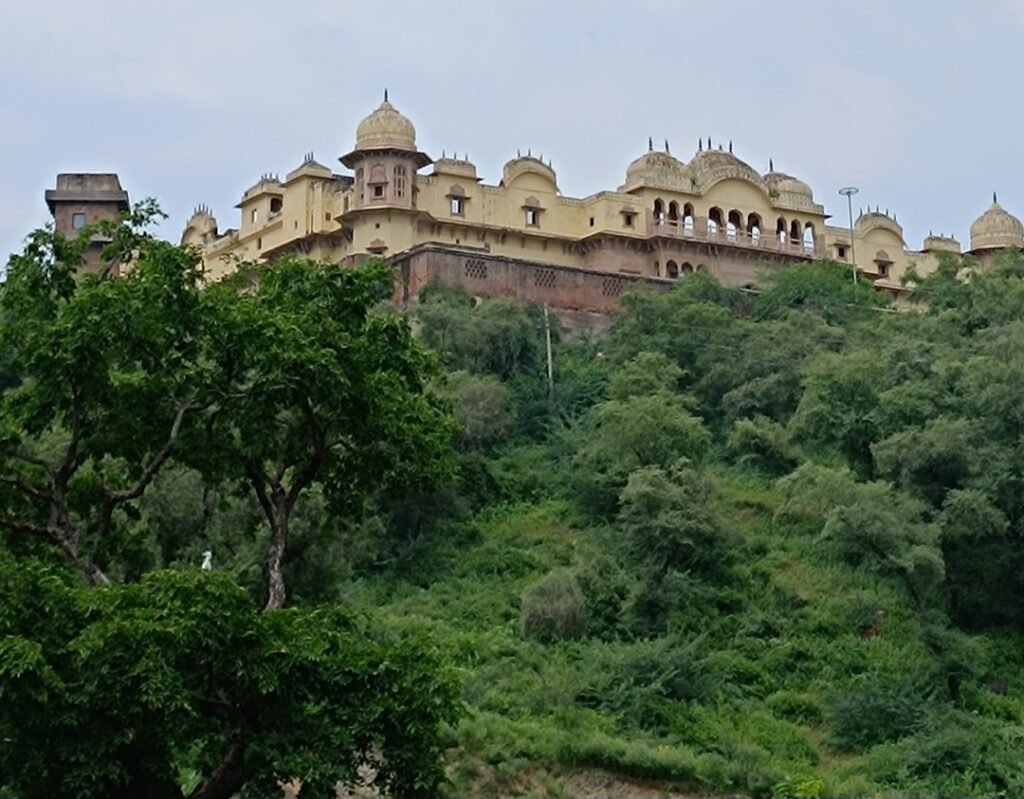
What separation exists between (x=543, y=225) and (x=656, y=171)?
3.13 m

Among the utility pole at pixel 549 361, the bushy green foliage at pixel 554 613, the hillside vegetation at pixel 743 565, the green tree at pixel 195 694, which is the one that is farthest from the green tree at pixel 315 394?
the utility pole at pixel 549 361

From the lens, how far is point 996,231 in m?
45.8

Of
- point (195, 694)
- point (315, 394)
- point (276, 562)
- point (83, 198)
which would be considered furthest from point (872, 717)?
point (83, 198)

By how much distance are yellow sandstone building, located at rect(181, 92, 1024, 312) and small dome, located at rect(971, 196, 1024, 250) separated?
197cm

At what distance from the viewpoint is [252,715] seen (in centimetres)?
1223

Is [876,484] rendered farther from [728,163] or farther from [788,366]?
[728,163]

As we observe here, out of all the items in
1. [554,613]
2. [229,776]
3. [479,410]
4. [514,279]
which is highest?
[514,279]

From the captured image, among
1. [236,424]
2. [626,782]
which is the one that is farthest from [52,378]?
[626,782]

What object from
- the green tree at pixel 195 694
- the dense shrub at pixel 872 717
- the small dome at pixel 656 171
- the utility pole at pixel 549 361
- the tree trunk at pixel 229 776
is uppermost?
the small dome at pixel 656 171

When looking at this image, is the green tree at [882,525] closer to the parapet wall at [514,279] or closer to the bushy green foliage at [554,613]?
the bushy green foliage at [554,613]

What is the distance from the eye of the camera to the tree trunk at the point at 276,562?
13.0m

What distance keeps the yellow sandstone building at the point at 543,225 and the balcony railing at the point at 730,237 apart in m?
0.03

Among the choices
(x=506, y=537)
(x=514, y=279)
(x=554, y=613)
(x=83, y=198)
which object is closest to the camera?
(x=554, y=613)

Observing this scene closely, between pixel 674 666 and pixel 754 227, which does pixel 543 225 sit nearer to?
pixel 754 227
